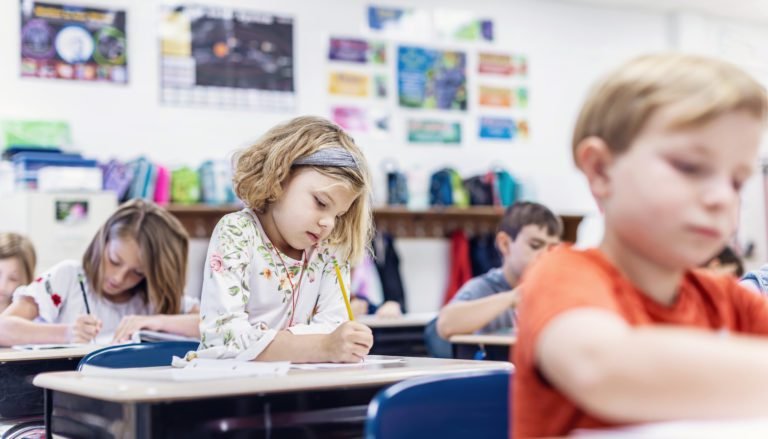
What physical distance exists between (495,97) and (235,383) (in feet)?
21.6

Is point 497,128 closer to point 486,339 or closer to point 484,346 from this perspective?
point 484,346

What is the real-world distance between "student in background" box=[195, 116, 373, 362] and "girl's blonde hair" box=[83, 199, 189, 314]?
0.99m

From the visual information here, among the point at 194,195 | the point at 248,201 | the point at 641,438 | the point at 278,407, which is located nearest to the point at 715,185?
the point at 641,438

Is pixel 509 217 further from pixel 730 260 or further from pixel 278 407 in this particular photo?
pixel 278 407

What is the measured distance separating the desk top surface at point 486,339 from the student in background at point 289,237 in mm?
1220

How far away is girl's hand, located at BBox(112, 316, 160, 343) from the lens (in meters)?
2.86

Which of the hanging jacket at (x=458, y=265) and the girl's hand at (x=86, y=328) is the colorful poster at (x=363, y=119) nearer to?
the hanging jacket at (x=458, y=265)

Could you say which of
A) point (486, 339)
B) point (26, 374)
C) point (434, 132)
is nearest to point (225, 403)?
point (26, 374)

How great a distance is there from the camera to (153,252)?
3.10 metres

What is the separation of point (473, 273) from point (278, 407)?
5883mm

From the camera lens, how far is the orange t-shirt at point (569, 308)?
2.89ft

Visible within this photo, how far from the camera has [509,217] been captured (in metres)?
4.16

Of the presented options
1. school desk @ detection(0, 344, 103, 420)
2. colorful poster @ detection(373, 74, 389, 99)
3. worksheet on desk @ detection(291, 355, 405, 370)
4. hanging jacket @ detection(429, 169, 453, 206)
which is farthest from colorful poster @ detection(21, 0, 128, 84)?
worksheet on desk @ detection(291, 355, 405, 370)

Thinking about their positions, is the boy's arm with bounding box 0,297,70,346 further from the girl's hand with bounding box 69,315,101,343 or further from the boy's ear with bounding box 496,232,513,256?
the boy's ear with bounding box 496,232,513,256
